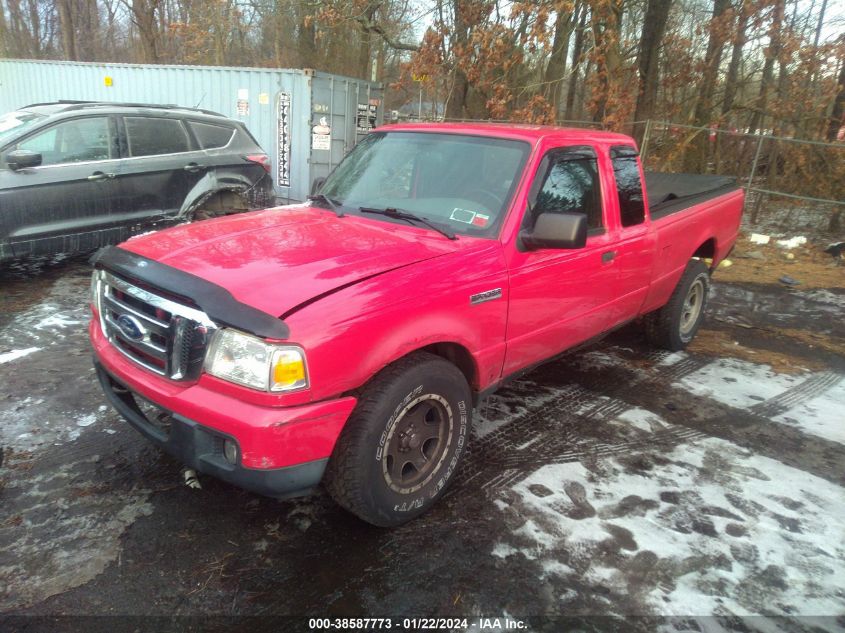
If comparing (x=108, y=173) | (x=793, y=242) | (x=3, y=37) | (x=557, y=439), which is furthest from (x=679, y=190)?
(x=3, y=37)

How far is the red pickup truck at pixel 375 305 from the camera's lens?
2.36 metres

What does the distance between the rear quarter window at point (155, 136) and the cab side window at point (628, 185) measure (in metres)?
5.30

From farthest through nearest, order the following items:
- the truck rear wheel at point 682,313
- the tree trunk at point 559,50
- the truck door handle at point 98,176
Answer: the tree trunk at point 559,50
the truck door handle at point 98,176
the truck rear wheel at point 682,313

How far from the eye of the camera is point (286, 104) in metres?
11.0

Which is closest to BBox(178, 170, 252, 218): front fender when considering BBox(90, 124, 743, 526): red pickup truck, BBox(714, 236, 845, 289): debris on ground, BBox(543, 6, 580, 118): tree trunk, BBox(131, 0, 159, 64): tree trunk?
BBox(90, 124, 743, 526): red pickup truck

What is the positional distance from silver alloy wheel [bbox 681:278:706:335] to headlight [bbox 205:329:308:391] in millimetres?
4328

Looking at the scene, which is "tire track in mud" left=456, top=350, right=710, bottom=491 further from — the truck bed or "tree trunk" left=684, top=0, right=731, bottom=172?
"tree trunk" left=684, top=0, right=731, bottom=172

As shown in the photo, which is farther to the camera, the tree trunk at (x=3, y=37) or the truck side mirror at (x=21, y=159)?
the tree trunk at (x=3, y=37)

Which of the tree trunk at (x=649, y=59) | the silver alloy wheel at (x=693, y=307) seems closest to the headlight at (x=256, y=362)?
the silver alloy wheel at (x=693, y=307)

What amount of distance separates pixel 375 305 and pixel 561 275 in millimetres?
1454

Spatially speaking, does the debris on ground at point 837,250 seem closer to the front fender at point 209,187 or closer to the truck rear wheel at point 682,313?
the truck rear wheel at point 682,313

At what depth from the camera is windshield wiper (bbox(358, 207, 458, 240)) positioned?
10.5 feet

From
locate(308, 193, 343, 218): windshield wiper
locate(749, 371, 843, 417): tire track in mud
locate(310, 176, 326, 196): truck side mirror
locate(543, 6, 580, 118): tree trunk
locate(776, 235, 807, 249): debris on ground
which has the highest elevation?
locate(543, 6, 580, 118): tree trunk

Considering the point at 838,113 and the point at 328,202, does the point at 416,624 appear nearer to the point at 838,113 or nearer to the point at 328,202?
the point at 328,202
